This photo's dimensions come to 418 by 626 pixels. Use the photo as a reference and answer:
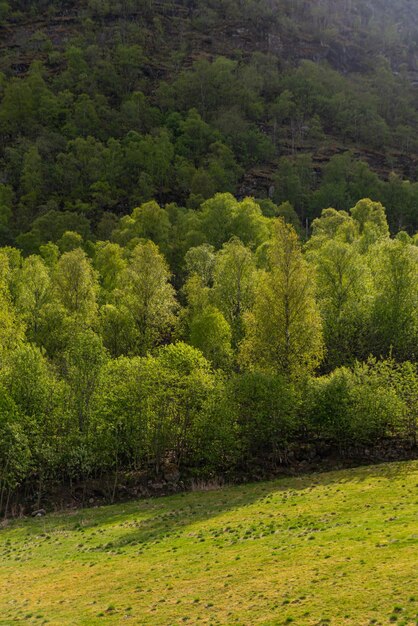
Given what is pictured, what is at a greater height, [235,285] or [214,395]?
[235,285]

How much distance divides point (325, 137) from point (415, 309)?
142 m

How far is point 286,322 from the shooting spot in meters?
47.8

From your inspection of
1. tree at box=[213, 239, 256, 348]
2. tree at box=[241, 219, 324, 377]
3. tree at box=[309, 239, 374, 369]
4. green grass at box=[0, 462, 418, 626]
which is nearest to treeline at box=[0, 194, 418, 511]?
tree at box=[241, 219, 324, 377]

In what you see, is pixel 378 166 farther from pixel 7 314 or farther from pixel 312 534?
pixel 312 534

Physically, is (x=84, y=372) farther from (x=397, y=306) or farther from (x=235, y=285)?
(x=397, y=306)

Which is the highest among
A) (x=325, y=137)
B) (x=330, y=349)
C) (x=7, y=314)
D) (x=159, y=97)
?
(x=159, y=97)

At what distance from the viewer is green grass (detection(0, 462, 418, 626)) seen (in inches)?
798

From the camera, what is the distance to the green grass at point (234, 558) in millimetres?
20266

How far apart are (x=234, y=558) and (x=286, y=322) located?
81.0 feet

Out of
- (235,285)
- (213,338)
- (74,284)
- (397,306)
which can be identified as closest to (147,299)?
(235,285)

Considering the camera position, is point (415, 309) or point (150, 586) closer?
point (150, 586)

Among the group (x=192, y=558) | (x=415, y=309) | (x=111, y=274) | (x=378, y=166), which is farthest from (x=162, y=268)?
(x=378, y=166)

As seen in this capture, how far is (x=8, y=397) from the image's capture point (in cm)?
4522

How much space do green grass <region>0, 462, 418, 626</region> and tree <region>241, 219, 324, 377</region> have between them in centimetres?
1097
